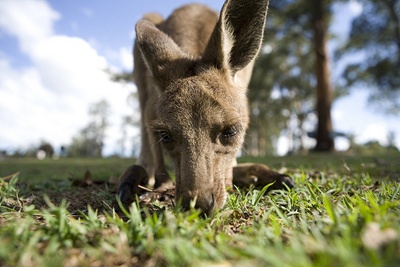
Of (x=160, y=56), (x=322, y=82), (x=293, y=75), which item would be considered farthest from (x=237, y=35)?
(x=293, y=75)

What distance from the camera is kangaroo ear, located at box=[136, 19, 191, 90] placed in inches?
133

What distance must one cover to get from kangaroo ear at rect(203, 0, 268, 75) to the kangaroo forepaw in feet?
4.90

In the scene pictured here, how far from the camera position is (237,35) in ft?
11.6

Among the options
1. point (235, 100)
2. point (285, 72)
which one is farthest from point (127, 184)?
point (285, 72)

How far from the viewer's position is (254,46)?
3.58 m

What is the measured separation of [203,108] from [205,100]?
0.11 meters

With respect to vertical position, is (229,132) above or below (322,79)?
below

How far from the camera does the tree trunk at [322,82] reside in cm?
1583

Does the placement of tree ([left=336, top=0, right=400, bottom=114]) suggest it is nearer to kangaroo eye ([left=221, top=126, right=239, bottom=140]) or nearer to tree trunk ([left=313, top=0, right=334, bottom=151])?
tree trunk ([left=313, top=0, right=334, bottom=151])

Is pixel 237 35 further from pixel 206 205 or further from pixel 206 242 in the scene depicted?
pixel 206 242

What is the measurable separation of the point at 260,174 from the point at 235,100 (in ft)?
3.66

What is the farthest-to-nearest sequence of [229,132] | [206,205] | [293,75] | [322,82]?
[293,75]
[322,82]
[229,132]
[206,205]

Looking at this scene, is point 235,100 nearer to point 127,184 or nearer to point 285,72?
point 127,184

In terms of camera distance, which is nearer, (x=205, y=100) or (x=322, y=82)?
(x=205, y=100)
